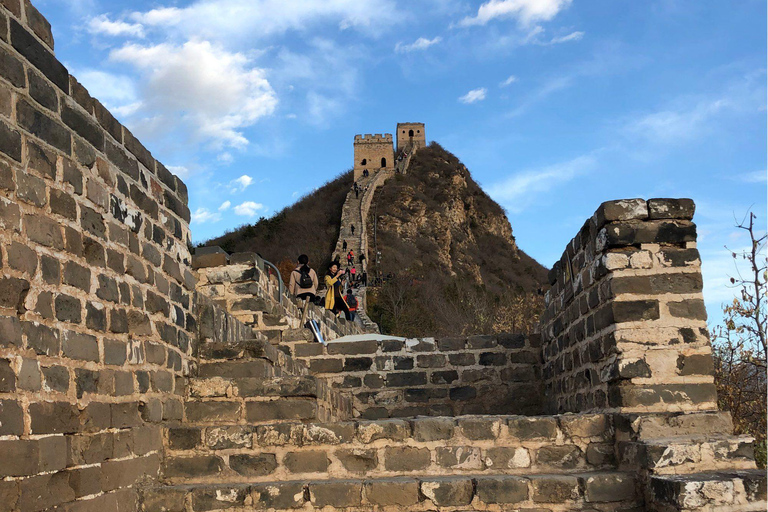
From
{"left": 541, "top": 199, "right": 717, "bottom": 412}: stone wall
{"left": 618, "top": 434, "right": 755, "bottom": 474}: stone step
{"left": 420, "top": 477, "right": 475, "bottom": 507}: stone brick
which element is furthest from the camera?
{"left": 541, "top": 199, "right": 717, "bottom": 412}: stone wall

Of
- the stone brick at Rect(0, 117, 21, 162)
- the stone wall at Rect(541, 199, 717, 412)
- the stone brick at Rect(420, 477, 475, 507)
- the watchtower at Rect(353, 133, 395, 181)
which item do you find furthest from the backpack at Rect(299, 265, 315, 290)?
the watchtower at Rect(353, 133, 395, 181)

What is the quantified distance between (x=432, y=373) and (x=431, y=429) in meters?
3.29

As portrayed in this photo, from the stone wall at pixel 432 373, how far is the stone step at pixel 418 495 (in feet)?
11.0

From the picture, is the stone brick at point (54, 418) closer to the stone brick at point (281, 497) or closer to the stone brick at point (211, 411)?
the stone brick at point (281, 497)

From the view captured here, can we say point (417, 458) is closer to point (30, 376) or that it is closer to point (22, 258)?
point (30, 376)

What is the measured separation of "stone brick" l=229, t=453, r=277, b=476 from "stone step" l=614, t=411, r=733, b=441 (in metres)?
2.29

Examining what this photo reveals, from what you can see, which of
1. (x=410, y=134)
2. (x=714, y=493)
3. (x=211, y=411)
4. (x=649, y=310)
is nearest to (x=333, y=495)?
(x=211, y=411)

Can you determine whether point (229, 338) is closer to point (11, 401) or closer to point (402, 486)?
point (402, 486)

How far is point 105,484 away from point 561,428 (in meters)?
2.84

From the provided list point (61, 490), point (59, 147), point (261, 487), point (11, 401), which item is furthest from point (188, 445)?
point (59, 147)

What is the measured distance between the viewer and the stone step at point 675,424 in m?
4.38

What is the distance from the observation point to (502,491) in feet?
13.9

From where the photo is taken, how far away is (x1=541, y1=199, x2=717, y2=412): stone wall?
4.62 metres

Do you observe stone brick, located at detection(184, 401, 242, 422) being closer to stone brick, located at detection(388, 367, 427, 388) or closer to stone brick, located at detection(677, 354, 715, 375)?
stone brick, located at detection(677, 354, 715, 375)
